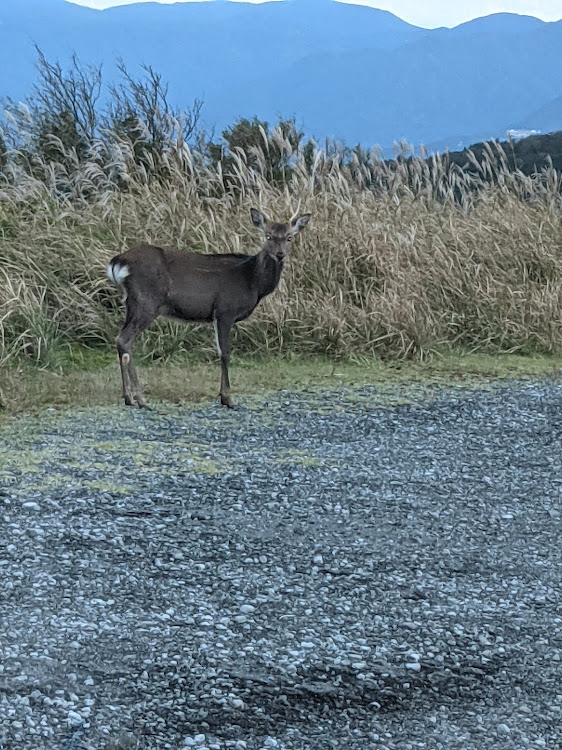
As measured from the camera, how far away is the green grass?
7.68 metres

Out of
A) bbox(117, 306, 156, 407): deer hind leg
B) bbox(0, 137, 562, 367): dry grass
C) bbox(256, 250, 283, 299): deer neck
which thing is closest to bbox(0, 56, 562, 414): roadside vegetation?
bbox(0, 137, 562, 367): dry grass

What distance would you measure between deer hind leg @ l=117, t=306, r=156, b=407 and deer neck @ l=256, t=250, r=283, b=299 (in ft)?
2.58

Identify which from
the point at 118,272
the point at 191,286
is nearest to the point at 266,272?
the point at 191,286

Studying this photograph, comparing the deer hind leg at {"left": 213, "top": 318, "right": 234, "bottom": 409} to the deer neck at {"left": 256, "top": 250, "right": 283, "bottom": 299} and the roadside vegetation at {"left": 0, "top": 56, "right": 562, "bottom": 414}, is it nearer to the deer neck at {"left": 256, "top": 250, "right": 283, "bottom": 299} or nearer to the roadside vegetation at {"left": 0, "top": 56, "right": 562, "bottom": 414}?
the deer neck at {"left": 256, "top": 250, "right": 283, "bottom": 299}

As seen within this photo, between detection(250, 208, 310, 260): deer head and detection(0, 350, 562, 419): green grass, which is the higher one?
detection(250, 208, 310, 260): deer head

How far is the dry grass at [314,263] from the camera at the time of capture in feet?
30.7

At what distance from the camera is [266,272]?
24.7 ft

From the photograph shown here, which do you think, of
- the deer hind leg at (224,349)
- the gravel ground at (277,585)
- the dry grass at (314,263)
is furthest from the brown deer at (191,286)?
the dry grass at (314,263)

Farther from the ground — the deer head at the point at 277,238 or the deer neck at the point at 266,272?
the deer head at the point at 277,238

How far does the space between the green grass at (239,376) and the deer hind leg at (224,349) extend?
0.91 feet

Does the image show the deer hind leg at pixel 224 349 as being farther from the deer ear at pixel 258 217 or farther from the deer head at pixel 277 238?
the deer ear at pixel 258 217

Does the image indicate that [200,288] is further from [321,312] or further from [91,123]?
[91,123]

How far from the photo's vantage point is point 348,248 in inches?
396

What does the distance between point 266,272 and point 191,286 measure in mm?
555
